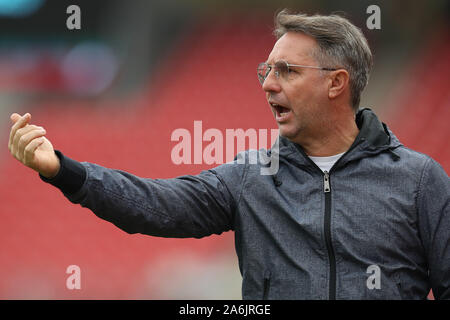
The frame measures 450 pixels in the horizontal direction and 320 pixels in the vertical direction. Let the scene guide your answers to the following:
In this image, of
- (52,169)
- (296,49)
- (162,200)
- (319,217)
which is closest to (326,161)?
(319,217)

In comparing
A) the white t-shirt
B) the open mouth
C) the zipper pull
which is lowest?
the zipper pull

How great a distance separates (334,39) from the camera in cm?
219

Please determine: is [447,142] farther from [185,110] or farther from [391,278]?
[391,278]

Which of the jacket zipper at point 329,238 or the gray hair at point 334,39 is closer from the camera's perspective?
the jacket zipper at point 329,238

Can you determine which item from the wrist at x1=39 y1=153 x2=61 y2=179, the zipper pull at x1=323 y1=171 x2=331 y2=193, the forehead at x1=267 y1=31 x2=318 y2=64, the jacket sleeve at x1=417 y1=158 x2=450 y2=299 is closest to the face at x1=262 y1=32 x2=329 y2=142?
the forehead at x1=267 y1=31 x2=318 y2=64

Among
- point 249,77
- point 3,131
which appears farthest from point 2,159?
point 249,77

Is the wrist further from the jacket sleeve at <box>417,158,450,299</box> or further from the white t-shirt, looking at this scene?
the jacket sleeve at <box>417,158,450,299</box>

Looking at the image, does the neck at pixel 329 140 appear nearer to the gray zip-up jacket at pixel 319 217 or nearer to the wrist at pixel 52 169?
the gray zip-up jacket at pixel 319 217

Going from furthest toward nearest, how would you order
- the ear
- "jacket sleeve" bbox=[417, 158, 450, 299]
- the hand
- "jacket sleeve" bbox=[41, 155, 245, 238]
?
the ear → "jacket sleeve" bbox=[417, 158, 450, 299] → "jacket sleeve" bbox=[41, 155, 245, 238] → the hand

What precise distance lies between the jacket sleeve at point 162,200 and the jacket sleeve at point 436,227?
538 millimetres

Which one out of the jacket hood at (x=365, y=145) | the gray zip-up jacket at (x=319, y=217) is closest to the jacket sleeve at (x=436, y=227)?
the gray zip-up jacket at (x=319, y=217)

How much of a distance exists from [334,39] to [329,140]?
12.4 inches

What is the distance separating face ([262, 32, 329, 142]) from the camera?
2.15 m

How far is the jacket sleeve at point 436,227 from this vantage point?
1982 mm
